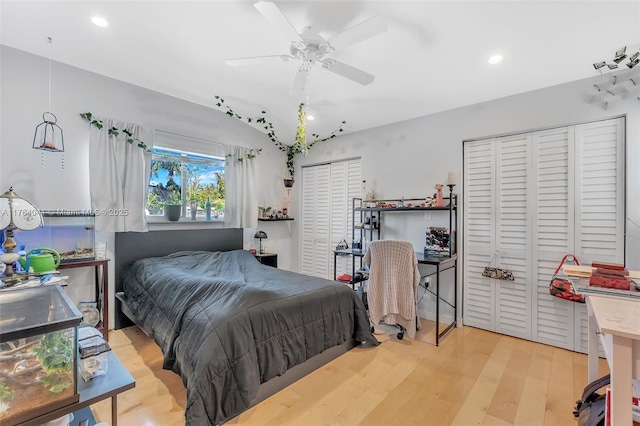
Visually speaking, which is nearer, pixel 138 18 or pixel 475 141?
pixel 138 18

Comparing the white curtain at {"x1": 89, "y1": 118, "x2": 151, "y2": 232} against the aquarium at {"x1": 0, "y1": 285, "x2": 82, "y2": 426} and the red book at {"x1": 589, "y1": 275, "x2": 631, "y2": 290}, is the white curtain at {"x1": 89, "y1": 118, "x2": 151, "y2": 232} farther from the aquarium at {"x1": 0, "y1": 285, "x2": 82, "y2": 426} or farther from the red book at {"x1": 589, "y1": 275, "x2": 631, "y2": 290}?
the red book at {"x1": 589, "y1": 275, "x2": 631, "y2": 290}

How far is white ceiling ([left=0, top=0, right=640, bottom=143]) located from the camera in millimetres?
1945

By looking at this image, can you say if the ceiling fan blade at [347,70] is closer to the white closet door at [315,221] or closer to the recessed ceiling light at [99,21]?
the recessed ceiling light at [99,21]

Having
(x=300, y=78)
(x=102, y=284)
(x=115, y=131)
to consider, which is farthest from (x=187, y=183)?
(x=300, y=78)

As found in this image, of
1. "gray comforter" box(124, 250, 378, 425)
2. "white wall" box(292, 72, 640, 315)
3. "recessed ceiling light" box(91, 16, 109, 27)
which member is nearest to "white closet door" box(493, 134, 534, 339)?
"white wall" box(292, 72, 640, 315)

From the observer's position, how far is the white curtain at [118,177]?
9.91 ft

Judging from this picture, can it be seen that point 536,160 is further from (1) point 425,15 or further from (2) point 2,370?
(2) point 2,370

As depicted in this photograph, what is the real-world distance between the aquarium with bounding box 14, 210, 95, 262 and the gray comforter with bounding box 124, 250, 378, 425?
59cm

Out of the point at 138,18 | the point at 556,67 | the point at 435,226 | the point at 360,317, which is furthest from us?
the point at 435,226

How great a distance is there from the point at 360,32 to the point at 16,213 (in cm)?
287

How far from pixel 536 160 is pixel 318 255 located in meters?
3.20

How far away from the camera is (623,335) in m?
1.05

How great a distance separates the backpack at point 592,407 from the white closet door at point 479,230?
4.87ft

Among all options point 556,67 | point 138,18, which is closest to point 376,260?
point 556,67
